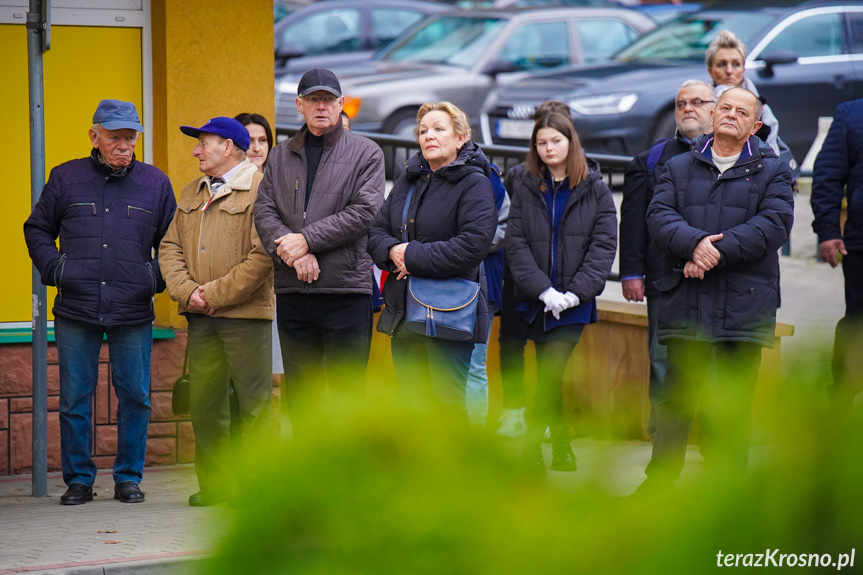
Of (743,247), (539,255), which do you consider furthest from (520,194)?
(743,247)

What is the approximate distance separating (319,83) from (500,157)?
3557 millimetres

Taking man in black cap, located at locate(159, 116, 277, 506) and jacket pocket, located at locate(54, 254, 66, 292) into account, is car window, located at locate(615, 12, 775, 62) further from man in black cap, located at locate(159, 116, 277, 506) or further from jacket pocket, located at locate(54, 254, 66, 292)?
jacket pocket, located at locate(54, 254, 66, 292)

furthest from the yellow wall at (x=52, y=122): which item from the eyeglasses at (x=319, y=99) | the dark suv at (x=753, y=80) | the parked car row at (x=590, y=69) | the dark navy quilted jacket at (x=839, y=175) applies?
the dark suv at (x=753, y=80)

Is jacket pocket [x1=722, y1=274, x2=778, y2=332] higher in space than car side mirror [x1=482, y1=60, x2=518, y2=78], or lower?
lower

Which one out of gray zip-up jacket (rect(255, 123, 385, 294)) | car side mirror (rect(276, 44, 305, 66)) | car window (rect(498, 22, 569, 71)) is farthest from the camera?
car side mirror (rect(276, 44, 305, 66))

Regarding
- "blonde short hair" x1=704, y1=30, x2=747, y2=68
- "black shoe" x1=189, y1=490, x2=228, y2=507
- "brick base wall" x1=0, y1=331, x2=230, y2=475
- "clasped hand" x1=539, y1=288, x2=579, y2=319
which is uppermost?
"blonde short hair" x1=704, y1=30, x2=747, y2=68

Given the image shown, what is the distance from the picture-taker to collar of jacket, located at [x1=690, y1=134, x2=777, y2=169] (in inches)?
207

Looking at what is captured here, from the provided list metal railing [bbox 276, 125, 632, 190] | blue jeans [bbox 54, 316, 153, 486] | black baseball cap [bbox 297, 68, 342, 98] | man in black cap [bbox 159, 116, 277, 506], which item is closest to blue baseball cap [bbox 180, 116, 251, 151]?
man in black cap [bbox 159, 116, 277, 506]

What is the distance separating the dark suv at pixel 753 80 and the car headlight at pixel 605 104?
0.01 meters

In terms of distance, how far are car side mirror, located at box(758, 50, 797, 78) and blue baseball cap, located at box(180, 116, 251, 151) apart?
30.5 ft

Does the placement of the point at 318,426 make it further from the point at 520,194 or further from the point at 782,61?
the point at 782,61

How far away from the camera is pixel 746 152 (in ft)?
17.3

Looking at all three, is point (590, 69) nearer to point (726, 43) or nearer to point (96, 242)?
point (726, 43)

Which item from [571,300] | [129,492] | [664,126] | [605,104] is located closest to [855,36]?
[664,126]
